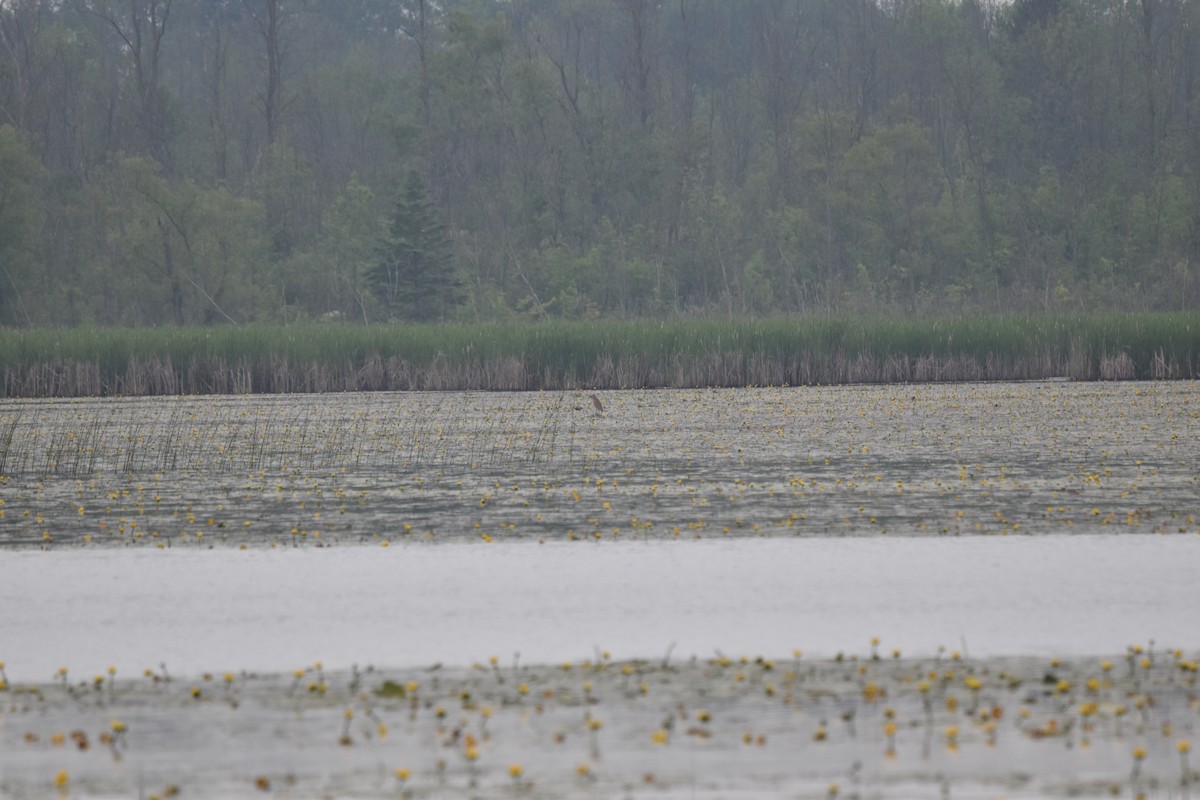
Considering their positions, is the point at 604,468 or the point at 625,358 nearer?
the point at 604,468

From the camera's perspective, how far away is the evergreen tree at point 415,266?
45188mm

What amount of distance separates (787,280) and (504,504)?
128ft

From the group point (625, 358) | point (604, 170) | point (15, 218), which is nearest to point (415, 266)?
point (604, 170)

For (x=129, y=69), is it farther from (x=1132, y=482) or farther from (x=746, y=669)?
(x=746, y=669)

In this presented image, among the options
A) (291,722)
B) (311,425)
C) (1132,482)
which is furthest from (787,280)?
(291,722)

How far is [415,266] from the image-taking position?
4525cm

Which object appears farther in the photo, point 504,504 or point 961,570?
point 504,504

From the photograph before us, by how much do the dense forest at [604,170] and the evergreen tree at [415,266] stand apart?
0.08m

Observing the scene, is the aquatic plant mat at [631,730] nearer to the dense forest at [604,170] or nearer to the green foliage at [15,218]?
the dense forest at [604,170]

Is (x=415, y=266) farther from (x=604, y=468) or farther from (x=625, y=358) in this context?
(x=604, y=468)

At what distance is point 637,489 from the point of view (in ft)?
40.8

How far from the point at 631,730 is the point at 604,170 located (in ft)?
158

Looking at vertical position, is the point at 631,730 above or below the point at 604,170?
below

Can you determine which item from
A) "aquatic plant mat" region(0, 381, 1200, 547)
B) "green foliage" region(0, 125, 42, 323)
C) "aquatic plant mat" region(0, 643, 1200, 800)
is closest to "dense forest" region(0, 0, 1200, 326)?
"green foliage" region(0, 125, 42, 323)
